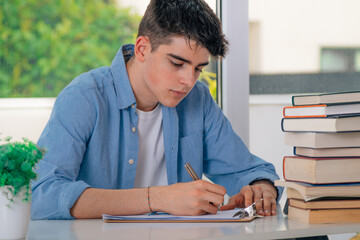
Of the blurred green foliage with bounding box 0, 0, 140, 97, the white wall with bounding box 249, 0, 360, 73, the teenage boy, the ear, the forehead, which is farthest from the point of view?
the white wall with bounding box 249, 0, 360, 73

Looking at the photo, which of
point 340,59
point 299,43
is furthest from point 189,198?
point 340,59

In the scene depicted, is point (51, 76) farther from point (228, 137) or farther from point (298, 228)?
point (298, 228)

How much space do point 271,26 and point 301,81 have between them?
0.31 m

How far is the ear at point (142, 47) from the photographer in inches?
69.5

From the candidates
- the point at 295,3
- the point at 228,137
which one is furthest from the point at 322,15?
the point at 228,137

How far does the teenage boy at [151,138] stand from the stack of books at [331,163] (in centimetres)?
17

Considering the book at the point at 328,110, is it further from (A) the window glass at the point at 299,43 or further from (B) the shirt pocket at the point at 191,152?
(A) the window glass at the point at 299,43

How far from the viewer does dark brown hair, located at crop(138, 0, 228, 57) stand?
1.66 m

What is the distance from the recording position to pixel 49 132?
158 centimetres

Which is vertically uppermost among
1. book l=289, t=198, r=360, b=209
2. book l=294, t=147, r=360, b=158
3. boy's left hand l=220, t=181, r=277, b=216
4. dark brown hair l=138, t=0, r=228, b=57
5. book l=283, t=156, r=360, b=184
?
dark brown hair l=138, t=0, r=228, b=57

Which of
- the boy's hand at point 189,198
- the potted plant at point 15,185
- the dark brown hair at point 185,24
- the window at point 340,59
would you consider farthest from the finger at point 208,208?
the window at point 340,59

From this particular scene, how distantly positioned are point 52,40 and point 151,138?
2.15 feet

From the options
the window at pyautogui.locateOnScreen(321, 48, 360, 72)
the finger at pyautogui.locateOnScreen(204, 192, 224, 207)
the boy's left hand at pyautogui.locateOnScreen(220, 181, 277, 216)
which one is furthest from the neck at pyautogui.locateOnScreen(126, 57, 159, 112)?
the window at pyautogui.locateOnScreen(321, 48, 360, 72)

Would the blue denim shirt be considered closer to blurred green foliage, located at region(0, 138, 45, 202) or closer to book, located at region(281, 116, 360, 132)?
blurred green foliage, located at region(0, 138, 45, 202)
